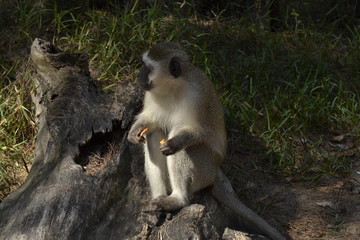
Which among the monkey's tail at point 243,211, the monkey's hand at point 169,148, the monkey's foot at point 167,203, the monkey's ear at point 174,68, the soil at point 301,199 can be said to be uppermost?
the monkey's ear at point 174,68

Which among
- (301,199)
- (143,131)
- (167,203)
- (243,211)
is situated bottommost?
(301,199)

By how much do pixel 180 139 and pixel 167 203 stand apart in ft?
1.79

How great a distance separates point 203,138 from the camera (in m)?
4.76

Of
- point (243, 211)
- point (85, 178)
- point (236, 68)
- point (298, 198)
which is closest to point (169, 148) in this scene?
point (85, 178)

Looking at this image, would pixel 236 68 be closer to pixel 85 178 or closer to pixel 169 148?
pixel 169 148

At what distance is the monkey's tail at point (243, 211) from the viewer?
16.1 feet

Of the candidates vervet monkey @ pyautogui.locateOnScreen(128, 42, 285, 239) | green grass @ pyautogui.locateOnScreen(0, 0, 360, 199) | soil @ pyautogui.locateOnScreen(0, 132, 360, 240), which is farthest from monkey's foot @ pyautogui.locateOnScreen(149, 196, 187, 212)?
green grass @ pyautogui.locateOnScreen(0, 0, 360, 199)

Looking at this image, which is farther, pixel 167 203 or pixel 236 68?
pixel 236 68

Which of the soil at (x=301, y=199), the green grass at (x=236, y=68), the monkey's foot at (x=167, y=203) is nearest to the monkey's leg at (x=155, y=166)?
the monkey's foot at (x=167, y=203)

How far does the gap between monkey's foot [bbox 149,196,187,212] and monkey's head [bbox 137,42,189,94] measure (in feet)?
3.13

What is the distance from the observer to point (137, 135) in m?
4.91

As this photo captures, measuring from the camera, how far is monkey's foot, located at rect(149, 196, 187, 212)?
15.1 ft

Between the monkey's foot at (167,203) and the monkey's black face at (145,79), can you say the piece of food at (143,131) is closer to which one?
the monkey's black face at (145,79)

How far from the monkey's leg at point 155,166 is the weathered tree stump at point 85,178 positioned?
13 cm
